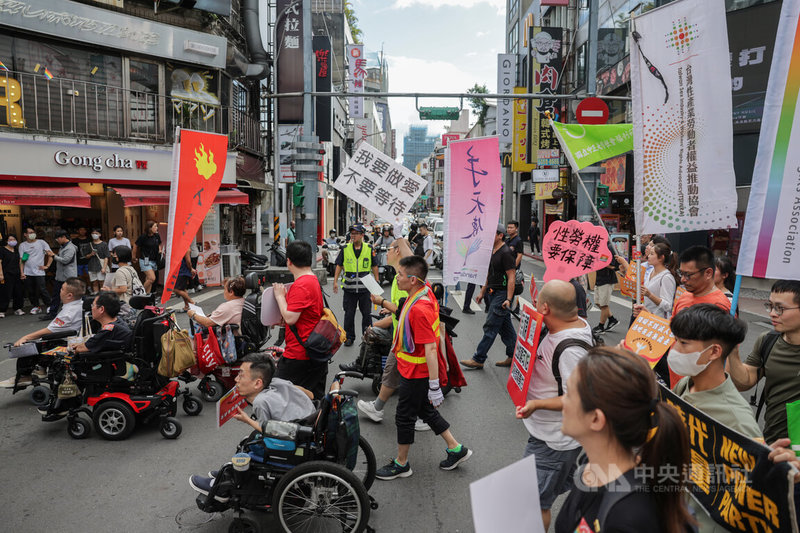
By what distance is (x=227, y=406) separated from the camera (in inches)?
141

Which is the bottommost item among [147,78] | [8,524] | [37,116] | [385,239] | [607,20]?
[8,524]

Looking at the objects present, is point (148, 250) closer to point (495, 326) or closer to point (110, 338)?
point (110, 338)

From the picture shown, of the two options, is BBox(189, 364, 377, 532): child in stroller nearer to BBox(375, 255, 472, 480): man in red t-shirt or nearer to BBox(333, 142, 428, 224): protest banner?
BBox(375, 255, 472, 480): man in red t-shirt

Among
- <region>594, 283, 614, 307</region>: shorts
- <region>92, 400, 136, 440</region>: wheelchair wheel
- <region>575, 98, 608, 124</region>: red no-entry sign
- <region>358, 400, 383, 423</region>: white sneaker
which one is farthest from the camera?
<region>575, 98, 608, 124</region>: red no-entry sign

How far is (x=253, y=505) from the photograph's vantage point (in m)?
3.53

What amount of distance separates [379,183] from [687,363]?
4.94 m

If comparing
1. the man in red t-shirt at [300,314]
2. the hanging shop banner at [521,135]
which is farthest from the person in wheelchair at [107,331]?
the hanging shop banner at [521,135]

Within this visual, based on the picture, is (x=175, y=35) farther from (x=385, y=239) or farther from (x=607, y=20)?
(x=607, y=20)

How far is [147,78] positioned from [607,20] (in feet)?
64.7

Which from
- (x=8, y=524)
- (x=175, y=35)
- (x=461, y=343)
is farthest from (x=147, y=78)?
(x=8, y=524)

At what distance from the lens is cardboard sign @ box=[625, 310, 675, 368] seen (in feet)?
12.9

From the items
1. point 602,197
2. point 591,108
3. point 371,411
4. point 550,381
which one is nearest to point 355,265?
point 371,411

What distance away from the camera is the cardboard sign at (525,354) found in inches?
127

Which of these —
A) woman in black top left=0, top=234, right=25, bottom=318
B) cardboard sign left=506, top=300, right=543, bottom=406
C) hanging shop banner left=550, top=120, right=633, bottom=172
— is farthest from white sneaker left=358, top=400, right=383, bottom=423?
woman in black top left=0, top=234, right=25, bottom=318
